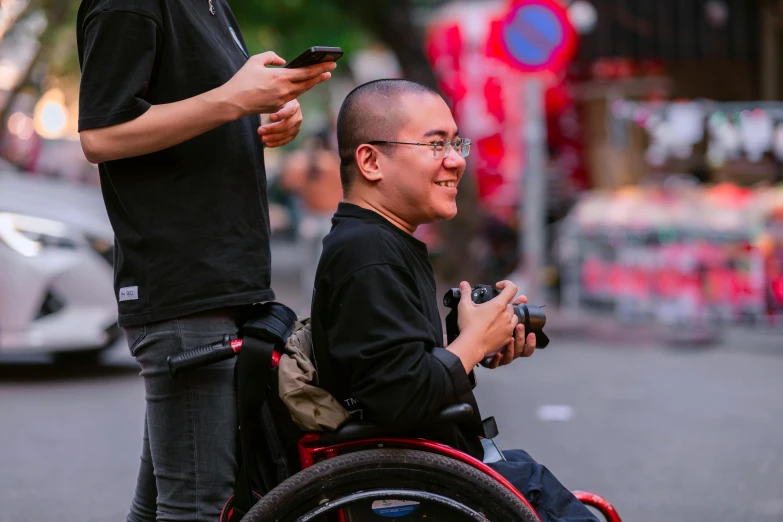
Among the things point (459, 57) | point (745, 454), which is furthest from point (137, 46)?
point (459, 57)

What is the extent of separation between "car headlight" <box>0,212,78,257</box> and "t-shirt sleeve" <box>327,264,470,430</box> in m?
5.39

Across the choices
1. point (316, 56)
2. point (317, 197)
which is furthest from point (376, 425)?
point (317, 197)

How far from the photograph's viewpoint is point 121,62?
2236mm

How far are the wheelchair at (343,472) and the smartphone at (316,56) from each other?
58 centimetres

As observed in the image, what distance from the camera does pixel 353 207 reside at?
245 centimetres

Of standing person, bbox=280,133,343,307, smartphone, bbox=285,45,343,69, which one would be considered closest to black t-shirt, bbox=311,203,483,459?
smartphone, bbox=285,45,343,69

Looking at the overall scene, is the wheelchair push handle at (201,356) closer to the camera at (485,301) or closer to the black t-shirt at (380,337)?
the black t-shirt at (380,337)

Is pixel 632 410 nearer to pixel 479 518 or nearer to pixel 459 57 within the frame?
pixel 479 518

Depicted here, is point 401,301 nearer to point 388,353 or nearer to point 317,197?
point 388,353

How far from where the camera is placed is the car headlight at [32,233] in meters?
7.17

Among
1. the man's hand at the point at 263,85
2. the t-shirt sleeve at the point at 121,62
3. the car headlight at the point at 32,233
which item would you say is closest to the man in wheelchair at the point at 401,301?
the man's hand at the point at 263,85

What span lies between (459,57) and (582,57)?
218 centimetres

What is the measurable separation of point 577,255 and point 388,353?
8.26m

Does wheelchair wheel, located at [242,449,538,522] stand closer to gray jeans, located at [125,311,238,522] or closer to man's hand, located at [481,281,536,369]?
gray jeans, located at [125,311,238,522]
